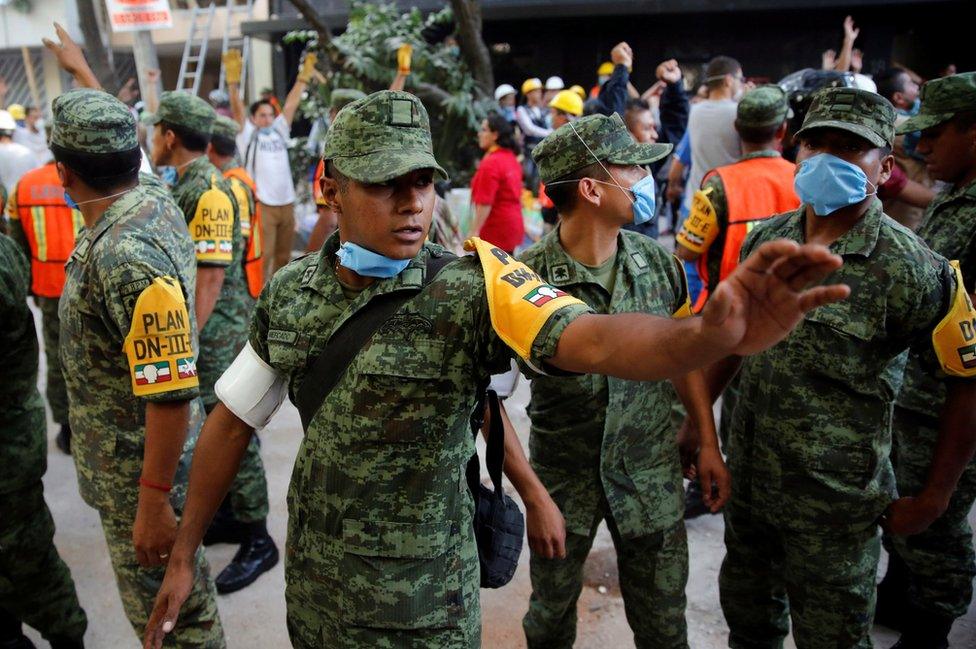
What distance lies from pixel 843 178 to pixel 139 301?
209 centimetres

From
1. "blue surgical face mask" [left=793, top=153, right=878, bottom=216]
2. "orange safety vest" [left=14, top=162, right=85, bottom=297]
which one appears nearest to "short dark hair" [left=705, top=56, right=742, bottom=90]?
"blue surgical face mask" [left=793, top=153, right=878, bottom=216]

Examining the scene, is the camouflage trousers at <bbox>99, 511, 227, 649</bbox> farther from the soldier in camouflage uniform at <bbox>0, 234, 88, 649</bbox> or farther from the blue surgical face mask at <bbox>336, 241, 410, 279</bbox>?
the blue surgical face mask at <bbox>336, 241, 410, 279</bbox>

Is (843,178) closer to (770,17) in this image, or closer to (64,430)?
(64,430)

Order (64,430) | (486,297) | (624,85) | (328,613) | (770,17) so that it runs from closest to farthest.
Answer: (486,297) → (328,613) → (64,430) → (624,85) → (770,17)

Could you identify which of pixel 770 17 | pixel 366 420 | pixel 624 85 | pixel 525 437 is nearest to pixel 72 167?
pixel 366 420

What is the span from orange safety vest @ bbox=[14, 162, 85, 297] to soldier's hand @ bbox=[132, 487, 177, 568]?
269 centimetres

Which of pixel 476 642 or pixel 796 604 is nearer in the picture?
pixel 476 642

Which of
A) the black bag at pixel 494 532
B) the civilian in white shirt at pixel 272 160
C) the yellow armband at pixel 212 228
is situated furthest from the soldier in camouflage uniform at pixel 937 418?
the civilian in white shirt at pixel 272 160

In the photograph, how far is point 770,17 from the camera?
11.5 m

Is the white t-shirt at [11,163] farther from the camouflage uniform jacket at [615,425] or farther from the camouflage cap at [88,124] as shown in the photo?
the camouflage uniform jacket at [615,425]

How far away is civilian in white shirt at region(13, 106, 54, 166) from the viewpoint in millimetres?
10742

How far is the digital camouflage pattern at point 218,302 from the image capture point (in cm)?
376

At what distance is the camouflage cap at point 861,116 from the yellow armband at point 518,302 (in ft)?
3.99

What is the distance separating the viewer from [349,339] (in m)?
Answer: 1.69
